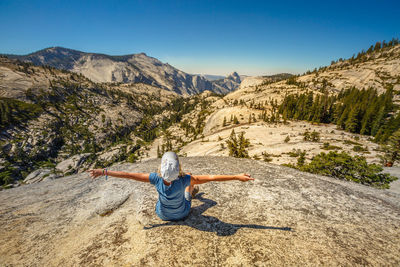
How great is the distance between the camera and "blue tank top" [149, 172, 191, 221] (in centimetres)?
450

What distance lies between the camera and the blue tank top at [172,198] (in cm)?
450

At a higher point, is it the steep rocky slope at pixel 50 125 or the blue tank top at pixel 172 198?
the blue tank top at pixel 172 198

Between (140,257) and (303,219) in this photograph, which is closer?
(140,257)

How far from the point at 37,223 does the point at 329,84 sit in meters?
196

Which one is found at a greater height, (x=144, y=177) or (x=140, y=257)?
(x=144, y=177)

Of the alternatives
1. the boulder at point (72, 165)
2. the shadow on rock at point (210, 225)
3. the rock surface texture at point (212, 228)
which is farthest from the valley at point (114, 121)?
the shadow on rock at point (210, 225)

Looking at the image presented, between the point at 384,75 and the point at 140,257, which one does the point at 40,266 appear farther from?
the point at 384,75

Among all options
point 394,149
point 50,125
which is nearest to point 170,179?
point 394,149

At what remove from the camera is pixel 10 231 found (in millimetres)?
5004

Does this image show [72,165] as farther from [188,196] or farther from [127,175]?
[188,196]

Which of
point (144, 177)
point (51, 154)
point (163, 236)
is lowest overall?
point (51, 154)

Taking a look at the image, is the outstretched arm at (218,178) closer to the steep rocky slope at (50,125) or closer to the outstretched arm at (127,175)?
the outstretched arm at (127,175)

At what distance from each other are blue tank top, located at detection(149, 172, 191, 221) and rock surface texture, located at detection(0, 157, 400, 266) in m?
0.34

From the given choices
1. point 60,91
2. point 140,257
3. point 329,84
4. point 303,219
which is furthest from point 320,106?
point 60,91
